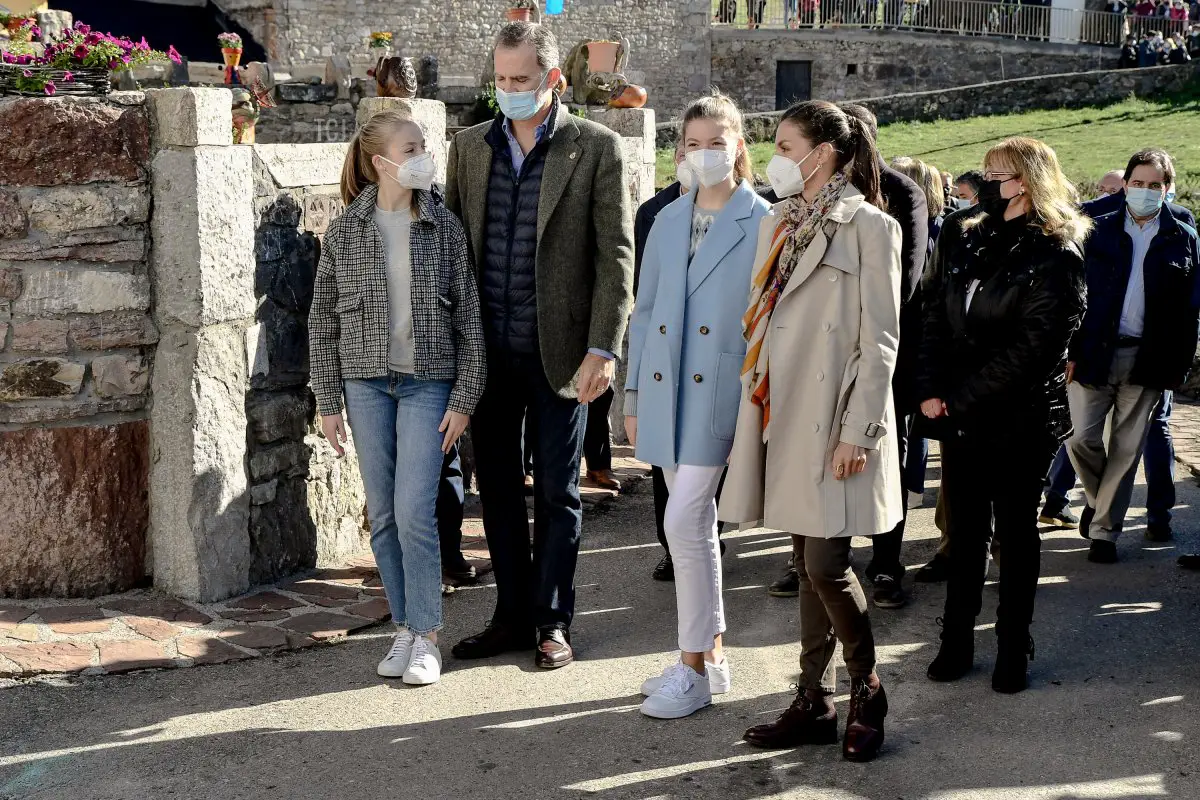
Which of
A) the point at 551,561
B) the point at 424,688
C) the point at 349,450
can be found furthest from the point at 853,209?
the point at 349,450

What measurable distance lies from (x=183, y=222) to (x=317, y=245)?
77 cm

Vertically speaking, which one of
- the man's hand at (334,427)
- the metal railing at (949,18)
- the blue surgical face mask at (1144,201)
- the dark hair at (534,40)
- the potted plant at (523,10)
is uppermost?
the metal railing at (949,18)

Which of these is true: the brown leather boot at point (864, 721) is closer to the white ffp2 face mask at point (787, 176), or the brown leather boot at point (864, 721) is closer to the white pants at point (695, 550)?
the white pants at point (695, 550)

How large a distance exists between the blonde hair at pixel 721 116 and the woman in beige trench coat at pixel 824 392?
1.00ft

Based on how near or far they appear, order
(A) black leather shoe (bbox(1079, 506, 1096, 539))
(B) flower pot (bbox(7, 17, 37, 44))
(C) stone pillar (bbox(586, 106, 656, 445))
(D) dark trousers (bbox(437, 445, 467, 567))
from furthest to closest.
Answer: (B) flower pot (bbox(7, 17, 37, 44)), (C) stone pillar (bbox(586, 106, 656, 445)), (A) black leather shoe (bbox(1079, 506, 1096, 539)), (D) dark trousers (bbox(437, 445, 467, 567))

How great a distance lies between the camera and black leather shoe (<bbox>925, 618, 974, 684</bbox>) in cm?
491

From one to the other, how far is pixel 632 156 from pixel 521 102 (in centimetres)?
434

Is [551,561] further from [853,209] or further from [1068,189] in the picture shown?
[1068,189]

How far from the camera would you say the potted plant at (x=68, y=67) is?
611cm

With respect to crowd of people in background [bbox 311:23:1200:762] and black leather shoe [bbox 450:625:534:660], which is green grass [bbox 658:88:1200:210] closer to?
crowd of people in background [bbox 311:23:1200:762]

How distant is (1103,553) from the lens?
A: 6426 mm

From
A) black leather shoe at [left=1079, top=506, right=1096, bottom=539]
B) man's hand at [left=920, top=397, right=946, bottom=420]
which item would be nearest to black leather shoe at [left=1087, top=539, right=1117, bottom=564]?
black leather shoe at [left=1079, top=506, right=1096, bottom=539]

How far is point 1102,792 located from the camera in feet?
13.1

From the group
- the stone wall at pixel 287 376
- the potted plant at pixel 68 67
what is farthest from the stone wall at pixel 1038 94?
the stone wall at pixel 287 376
